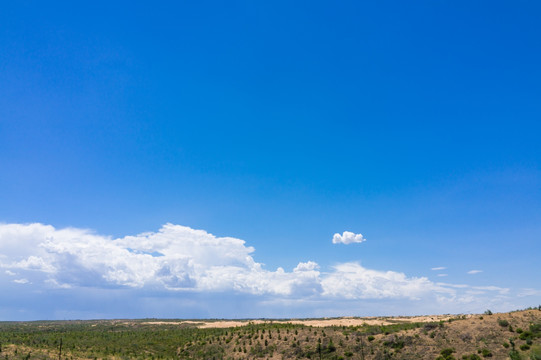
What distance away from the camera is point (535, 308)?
47.4 meters

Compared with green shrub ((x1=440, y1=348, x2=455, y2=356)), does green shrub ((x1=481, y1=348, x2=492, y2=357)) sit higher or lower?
higher

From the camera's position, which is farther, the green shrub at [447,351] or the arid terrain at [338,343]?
the arid terrain at [338,343]

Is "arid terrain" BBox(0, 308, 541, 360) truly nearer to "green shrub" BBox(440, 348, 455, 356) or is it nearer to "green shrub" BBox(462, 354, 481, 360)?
"green shrub" BBox(440, 348, 455, 356)

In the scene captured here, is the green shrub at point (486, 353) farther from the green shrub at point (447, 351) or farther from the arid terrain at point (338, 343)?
the green shrub at point (447, 351)

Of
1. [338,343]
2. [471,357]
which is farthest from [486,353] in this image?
[338,343]

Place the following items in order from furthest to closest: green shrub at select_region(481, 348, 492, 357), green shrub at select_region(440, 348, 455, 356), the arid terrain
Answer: the arid terrain
green shrub at select_region(440, 348, 455, 356)
green shrub at select_region(481, 348, 492, 357)

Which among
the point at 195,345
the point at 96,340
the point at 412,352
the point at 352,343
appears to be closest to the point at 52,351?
the point at 96,340

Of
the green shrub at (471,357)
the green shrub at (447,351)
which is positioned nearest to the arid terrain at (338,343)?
the green shrub at (447,351)

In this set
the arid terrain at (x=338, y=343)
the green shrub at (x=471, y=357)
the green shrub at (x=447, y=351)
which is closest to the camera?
the green shrub at (x=471, y=357)

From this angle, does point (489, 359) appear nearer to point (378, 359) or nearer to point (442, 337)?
point (442, 337)

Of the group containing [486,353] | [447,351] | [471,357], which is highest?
[486,353]

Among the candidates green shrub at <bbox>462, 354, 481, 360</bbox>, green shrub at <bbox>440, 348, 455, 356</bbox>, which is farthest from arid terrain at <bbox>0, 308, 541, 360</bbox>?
green shrub at <bbox>462, 354, 481, 360</bbox>

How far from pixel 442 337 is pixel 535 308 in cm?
1370

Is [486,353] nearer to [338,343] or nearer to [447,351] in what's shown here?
[447,351]
